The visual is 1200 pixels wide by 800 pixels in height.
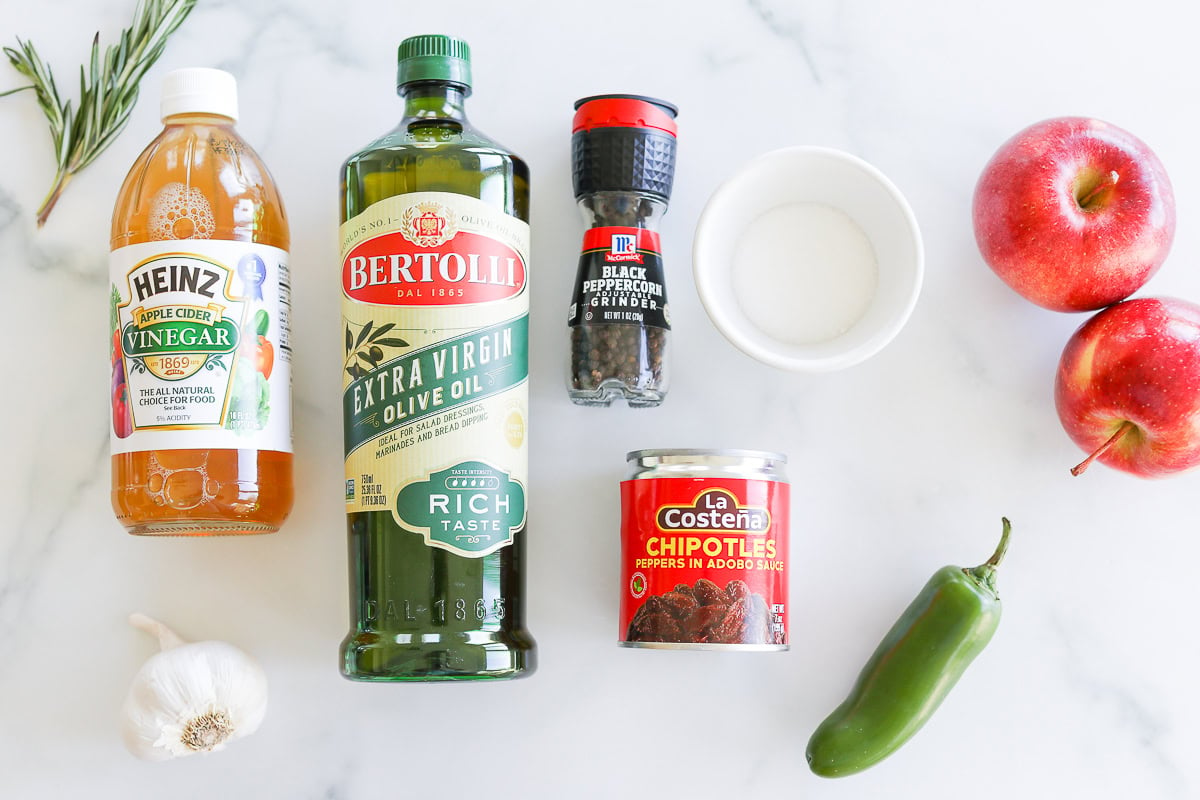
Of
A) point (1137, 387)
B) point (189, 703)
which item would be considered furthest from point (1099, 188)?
point (189, 703)

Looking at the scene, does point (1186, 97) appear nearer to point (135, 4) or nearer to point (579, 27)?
point (579, 27)

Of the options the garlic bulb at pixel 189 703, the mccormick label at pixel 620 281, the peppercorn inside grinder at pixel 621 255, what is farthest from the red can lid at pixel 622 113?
the garlic bulb at pixel 189 703

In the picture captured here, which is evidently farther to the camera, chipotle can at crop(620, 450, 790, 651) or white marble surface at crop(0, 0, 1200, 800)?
white marble surface at crop(0, 0, 1200, 800)

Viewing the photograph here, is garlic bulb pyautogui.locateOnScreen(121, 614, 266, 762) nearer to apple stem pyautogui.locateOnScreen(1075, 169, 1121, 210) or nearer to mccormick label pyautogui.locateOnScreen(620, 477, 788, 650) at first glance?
mccormick label pyautogui.locateOnScreen(620, 477, 788, 650)

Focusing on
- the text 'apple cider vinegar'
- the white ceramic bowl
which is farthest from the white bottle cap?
the white ceramic bowl

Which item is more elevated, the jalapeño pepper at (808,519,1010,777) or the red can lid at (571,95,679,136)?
the red can lid at (571,95,679,136)

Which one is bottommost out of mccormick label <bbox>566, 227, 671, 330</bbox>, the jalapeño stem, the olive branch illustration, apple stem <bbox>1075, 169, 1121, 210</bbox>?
the jalapeño stem
